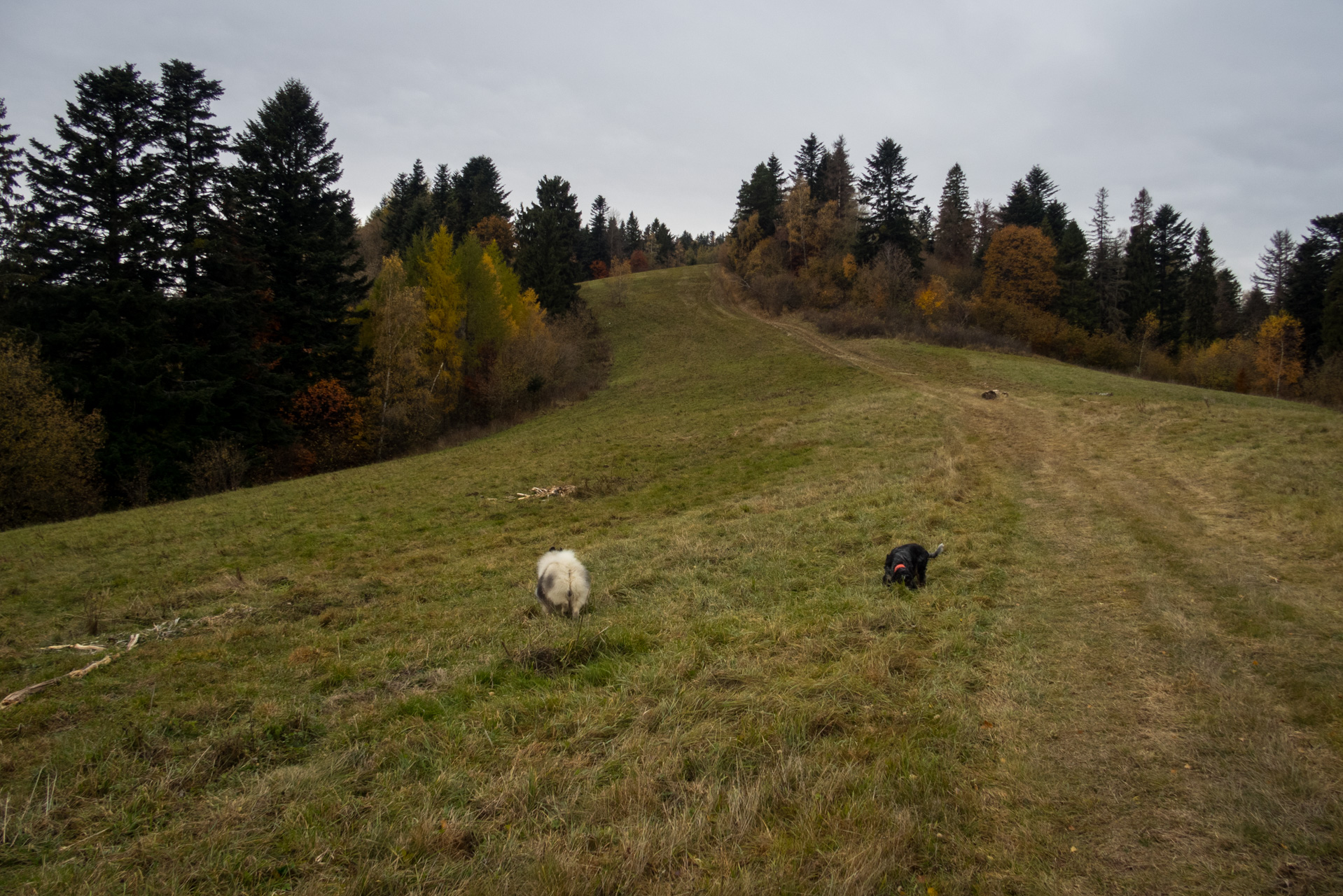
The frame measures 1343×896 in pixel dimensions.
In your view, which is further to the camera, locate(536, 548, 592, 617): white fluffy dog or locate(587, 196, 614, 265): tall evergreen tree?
locate(587, 196, 614, 265): tall evergreen tree

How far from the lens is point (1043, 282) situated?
5916 centimetres

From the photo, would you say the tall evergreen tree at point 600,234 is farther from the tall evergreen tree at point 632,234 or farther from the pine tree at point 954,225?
the pine tree at point 954,225

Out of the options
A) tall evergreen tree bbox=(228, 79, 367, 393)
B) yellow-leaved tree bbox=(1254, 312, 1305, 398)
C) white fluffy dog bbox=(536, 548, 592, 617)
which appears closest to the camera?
white fluffy dog bbox=(536, 548, 592, 617)

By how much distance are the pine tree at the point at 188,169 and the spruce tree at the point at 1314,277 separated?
79.9 metres

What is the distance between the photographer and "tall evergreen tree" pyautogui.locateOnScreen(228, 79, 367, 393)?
31750 mm

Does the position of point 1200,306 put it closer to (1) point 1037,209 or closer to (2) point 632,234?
(1) point 1037,209

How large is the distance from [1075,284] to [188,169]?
7132 centimetres

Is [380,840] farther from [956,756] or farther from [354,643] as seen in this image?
[354,643]

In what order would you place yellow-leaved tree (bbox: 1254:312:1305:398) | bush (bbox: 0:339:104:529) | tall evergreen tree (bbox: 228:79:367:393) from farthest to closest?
yellow-leaved tree (bbox: 1254:312:1305:398), tall evergreen tree (bbox: 228:79:367:393), bush (bbox: 0:339:104:529)

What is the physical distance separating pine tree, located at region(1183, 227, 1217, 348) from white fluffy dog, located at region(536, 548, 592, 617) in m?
73.3

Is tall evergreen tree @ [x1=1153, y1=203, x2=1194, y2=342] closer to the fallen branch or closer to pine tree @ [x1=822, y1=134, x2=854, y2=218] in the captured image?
pine tree @ [x1=822, y1=134, x2=854, y2=218]

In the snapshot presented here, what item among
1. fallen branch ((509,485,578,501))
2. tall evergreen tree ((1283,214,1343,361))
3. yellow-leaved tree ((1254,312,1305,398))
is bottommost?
fallen branch ((509,485,578,501))

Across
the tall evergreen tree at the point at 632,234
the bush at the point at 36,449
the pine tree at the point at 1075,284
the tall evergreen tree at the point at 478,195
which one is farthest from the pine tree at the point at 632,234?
the bush at the point at 36,449

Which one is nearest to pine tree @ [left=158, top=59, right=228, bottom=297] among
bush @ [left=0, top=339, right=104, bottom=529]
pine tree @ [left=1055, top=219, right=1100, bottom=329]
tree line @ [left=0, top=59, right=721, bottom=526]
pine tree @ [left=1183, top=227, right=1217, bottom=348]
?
tree line @ [left=0, top=59, right=721, bottom=526]
